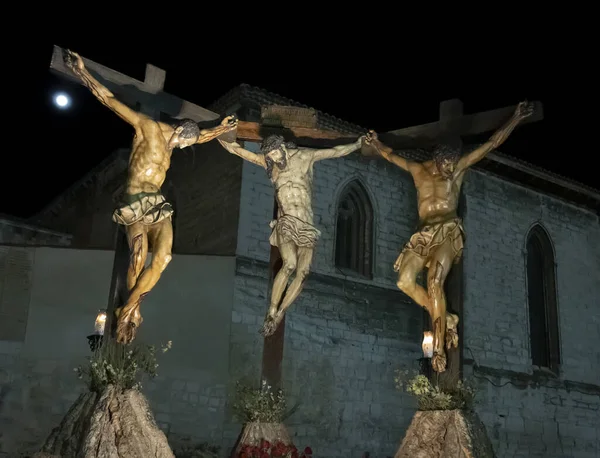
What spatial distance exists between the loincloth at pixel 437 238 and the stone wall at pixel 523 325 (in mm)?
8751

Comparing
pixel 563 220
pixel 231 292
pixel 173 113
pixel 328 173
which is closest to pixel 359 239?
pixel 328 173

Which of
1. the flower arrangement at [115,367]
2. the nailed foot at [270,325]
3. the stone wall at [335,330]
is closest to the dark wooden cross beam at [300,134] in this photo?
the nailed foot at [270,325]

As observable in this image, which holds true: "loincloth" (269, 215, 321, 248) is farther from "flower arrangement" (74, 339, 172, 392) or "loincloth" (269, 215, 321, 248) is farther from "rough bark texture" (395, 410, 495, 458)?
"rough bark texture" (395, 410, 495, 458)

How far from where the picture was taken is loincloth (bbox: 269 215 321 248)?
694 cm

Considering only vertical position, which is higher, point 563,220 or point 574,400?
point 563,220

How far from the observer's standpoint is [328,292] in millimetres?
14250

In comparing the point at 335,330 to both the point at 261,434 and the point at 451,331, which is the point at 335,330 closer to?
the point at 451,331

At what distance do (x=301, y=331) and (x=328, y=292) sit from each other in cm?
109

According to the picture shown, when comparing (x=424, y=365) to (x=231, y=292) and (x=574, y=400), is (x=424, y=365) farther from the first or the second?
(x=574, y=400)

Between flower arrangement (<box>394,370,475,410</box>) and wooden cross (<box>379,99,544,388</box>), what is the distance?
21 cm

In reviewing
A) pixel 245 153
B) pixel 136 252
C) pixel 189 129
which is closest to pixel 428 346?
pixel 245 153

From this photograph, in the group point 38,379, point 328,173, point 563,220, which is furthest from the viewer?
point 563,220

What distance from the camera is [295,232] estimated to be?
22.8 feet

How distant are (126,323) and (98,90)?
2.39 metres
